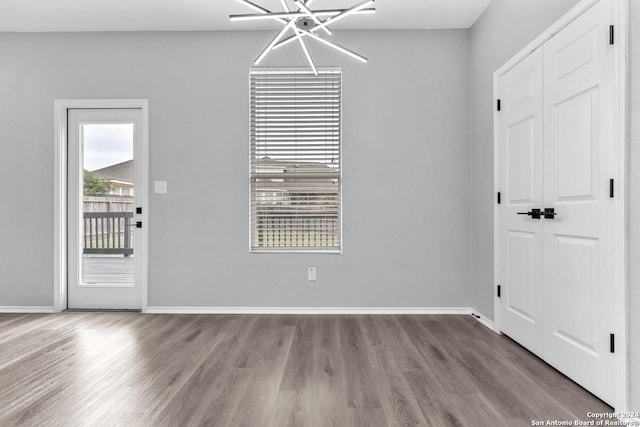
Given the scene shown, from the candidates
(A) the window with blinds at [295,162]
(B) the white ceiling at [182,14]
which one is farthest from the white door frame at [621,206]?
(A) the window with blinds at [295,162]

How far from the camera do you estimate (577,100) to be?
7.00 feet

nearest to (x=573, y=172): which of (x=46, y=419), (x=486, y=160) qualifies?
(x=486, y=160)

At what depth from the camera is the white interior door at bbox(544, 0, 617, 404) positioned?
1.91 m

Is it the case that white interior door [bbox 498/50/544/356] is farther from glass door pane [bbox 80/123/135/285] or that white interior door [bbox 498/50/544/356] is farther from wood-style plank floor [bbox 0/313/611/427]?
glass door pane [bbox 80/123/135/285]

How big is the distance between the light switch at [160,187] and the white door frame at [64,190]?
8cm

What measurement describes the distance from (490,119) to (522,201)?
35.0 inches

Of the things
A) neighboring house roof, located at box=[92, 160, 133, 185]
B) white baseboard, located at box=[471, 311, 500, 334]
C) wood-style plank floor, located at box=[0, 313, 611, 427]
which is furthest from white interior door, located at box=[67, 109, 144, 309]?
white baseboard, located at box=[471, 311, 500, 334]

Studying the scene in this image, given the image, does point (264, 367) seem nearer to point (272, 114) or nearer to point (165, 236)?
point (165, 236)

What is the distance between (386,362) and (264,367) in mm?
802

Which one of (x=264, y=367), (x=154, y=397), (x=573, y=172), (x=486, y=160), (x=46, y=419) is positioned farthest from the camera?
(x=486, y=160)

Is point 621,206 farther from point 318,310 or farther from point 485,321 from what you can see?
point 318,310

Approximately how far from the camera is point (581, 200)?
211 centimetres

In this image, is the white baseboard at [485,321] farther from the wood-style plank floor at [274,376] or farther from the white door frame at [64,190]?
the white door frame at [64,190]

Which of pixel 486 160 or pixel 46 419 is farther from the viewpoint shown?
pixel 486 160
